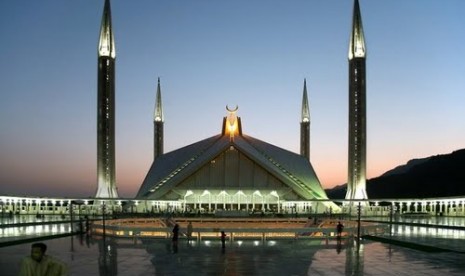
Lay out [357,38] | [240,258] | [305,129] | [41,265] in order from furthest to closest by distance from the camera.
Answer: [305,129] → [357,38] → [240,258] → [41,265]

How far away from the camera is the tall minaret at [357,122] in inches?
2395

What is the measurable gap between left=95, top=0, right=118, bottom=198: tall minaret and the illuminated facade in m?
3.78

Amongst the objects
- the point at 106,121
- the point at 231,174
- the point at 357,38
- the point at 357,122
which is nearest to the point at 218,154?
the point at 231,174

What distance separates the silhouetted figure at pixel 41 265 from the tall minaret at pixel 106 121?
55.1 metres

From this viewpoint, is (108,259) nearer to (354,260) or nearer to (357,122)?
(354,260)

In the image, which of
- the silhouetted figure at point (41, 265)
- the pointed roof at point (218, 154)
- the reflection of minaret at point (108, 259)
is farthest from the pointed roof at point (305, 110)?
the silhouetted figure at point (41, 265)

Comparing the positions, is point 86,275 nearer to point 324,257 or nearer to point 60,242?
point 324,257

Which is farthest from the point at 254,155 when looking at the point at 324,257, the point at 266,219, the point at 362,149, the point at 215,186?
the point at 324,257

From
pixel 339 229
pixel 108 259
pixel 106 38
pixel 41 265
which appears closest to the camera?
pixel 41 265

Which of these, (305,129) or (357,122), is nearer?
(357,122)

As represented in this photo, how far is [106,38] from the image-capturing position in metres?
64.1

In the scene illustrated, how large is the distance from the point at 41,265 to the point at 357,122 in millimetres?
57737

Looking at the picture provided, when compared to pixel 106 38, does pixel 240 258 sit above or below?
below

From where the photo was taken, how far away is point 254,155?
61.5 meters
